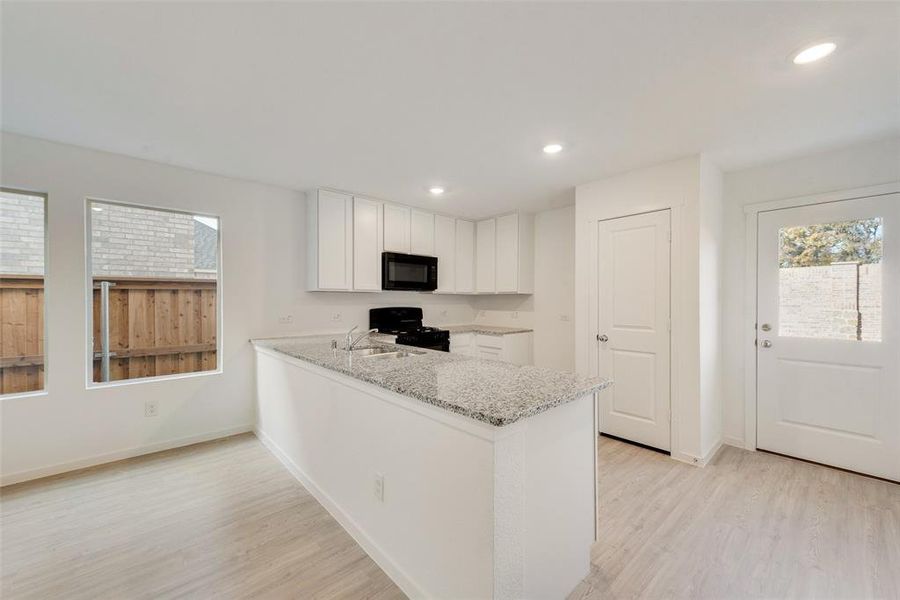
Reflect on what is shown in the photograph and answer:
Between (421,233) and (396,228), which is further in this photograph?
(421,233)

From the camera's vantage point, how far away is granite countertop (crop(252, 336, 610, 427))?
118 cm

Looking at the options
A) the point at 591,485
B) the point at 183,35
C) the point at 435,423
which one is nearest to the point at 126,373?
the point at 183,35

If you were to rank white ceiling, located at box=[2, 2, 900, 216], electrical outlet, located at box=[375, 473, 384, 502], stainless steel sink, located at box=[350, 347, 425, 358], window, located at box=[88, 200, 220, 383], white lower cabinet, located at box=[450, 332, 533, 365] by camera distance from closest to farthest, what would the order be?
white ceiling, located at box=[2, 2, 900, 216] → electrical outlet, located at box=[375, 473, 384, 502] → stainless steel sink, located at box=[350, 347, 425, 358] → window, located at box=[88, 200, 220, 383] → white lower cabinet, located at box=[450, 332, 533, 365]

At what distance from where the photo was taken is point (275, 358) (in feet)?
9.25

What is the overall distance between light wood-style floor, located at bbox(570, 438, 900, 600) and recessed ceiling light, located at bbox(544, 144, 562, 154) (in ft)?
7.58

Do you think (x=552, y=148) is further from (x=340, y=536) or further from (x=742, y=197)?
(x=340, y=536)

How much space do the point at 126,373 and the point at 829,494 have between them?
5.08 meters

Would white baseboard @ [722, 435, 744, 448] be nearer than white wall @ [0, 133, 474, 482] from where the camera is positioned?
No

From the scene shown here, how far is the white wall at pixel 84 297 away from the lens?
7.90 feet

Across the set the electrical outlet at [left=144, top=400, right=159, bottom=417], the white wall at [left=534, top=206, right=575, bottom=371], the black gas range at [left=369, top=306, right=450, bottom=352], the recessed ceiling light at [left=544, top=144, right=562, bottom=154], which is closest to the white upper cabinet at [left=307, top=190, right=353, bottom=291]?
the black gas range at [left=369, top=306, right=450, bottom=352]

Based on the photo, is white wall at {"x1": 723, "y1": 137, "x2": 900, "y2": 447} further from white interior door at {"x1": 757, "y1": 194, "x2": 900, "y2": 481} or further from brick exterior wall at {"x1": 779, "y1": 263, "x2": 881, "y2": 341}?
brick exterior wall at {"x1": 779, "y1": 263, "x2": 881, "y2": 341}

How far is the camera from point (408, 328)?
4277mm

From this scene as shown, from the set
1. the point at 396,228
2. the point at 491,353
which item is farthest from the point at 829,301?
the point at 396,228

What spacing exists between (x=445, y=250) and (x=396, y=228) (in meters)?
0.77
